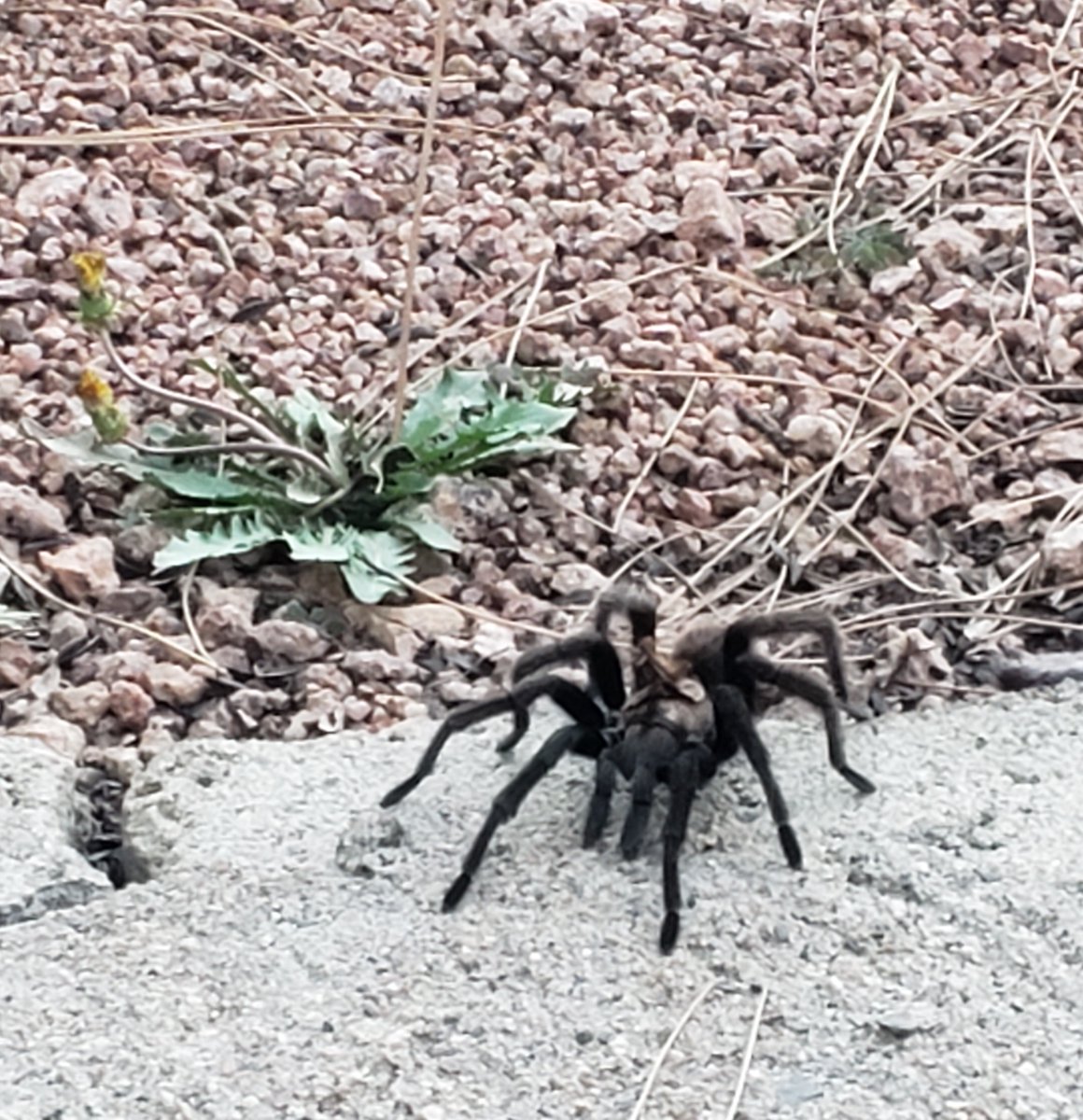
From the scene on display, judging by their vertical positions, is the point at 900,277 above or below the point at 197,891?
above

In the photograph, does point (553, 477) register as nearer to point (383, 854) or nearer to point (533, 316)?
point (533, 316)

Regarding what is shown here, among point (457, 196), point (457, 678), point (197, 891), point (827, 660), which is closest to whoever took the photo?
point (197, 891)

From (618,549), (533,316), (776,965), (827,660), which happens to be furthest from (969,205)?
(776,965)

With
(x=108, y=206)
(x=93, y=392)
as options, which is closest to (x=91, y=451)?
(x=93, y=392)

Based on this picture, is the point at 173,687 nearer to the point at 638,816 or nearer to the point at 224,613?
the point at 224,613

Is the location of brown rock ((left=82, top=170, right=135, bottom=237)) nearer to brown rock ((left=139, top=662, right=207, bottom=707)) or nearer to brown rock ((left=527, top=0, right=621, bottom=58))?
brown rock ((left=527, top=0, right=621, bottom=58))

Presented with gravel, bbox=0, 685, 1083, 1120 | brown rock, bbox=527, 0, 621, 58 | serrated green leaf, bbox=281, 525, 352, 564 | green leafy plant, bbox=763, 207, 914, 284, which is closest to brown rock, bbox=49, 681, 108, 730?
gravel, bbox=0, 685, 1083, 1120
